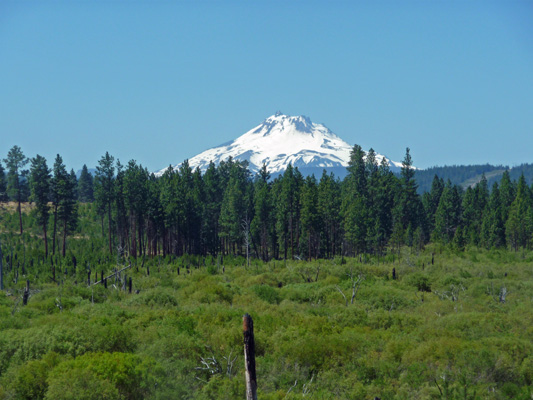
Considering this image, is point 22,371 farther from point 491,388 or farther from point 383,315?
point 383,315

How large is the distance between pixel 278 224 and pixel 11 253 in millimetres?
33593

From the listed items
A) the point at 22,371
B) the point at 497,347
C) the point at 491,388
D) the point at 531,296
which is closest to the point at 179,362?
the point at 22,371

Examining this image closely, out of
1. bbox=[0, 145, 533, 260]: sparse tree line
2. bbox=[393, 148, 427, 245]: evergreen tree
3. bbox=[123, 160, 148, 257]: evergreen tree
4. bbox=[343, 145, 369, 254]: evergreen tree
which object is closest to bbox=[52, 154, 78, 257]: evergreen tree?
bbox=[0, 145, 533, 260]: sparse tree line

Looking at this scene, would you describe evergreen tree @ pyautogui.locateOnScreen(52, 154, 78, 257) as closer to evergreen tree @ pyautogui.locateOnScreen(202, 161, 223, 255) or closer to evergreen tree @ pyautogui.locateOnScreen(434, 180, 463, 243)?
evergreen tree @ pyautogui.locateOnScreen(202, 161, 223, 255)

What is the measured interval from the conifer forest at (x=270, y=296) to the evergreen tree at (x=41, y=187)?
7.8 inches

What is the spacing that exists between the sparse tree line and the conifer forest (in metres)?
0.33

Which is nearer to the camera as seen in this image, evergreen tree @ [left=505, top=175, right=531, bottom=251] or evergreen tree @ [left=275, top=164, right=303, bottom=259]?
evergreen tree @ [left=275, top=164, right=303, bottom=259]

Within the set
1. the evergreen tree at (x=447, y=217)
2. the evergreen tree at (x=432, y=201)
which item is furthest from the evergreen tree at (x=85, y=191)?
the evergreen tree at (x=447, y=217)

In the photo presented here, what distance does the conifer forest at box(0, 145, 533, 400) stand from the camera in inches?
773

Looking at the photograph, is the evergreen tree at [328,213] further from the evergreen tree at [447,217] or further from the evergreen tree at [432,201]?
the evergreen tree at [432,201]

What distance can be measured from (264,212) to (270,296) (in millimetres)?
34439

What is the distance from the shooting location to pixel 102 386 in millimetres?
16891

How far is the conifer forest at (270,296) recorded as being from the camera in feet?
64.4

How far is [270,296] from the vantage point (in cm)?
4100
